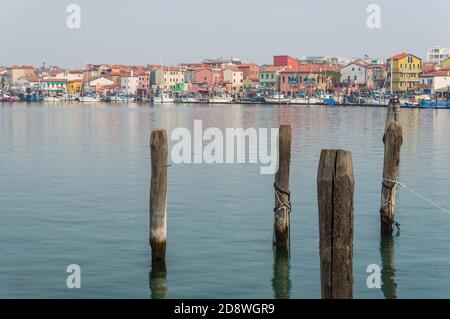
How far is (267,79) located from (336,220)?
162 metres

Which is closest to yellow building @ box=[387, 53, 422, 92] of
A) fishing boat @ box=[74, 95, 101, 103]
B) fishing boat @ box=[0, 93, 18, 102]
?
fishing boat @ box=[74, 95, 101, 103]

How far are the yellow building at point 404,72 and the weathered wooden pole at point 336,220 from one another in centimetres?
13533

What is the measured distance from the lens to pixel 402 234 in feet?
65.0

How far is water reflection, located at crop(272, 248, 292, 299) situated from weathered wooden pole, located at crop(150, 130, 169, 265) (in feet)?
7.78

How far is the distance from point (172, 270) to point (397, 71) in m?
133

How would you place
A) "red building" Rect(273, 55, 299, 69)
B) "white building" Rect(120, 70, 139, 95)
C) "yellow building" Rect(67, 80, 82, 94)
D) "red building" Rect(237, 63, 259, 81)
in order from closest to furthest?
"red building" Rect(273, 55, 299, 69)
"white building" Rect(120, 70, 139, 95)
"red building" Rect(237, 63, 259, 81)
"yellow building" Rect(67, 80, 82, 94)

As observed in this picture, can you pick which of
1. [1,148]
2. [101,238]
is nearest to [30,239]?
[101,238]

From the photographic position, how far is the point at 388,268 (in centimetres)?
1664

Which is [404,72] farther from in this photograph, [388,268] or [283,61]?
[388,268]

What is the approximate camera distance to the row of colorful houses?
144m

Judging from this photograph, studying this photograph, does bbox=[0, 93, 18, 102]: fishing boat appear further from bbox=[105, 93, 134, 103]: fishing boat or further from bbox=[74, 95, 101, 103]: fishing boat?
bbox=[105, 93, 134, 103]: fishing boat

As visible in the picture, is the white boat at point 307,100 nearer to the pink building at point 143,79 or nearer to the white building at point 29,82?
the pink building at point 143,79

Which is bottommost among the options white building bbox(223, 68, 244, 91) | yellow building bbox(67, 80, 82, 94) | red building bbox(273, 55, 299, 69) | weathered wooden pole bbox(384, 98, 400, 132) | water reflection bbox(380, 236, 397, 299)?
water reflection bbox(380, 236, 397, 299)

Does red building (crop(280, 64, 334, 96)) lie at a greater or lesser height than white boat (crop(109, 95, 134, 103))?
greater
